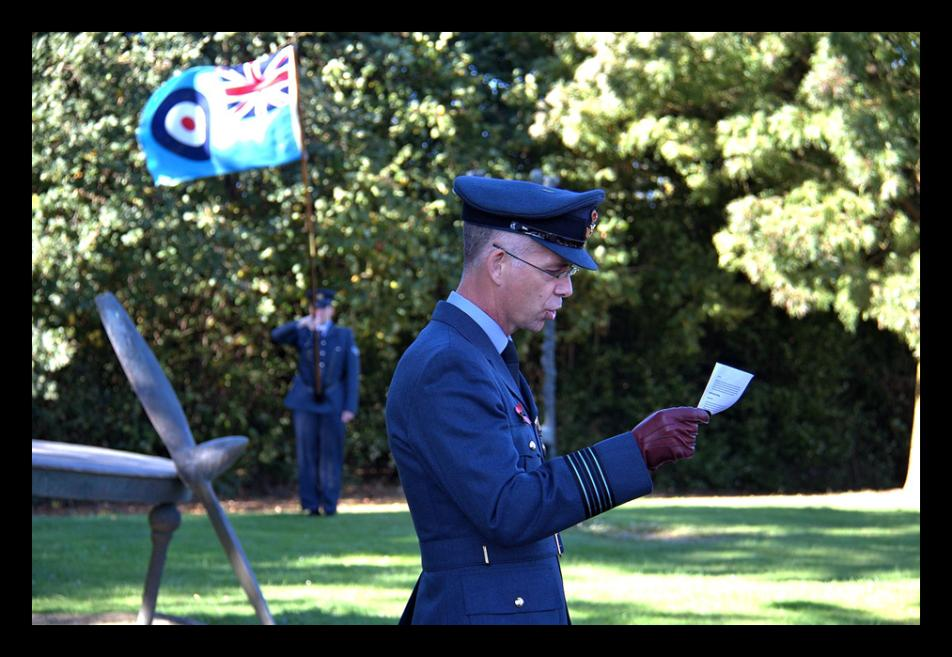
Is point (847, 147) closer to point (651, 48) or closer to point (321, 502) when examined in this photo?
point (651, 48)

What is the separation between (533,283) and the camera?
3.02 meters

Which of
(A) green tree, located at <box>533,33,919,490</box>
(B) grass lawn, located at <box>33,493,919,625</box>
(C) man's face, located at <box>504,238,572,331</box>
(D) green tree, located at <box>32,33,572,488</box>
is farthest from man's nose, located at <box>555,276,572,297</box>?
(A) green tree, located at <box>533,33,919,490</box>

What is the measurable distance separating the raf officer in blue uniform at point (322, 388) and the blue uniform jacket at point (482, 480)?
10.3 metres

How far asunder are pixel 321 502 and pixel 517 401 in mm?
10151

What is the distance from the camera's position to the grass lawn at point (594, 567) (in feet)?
23.8

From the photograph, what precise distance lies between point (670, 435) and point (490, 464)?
404mm

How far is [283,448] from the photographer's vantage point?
672 inches

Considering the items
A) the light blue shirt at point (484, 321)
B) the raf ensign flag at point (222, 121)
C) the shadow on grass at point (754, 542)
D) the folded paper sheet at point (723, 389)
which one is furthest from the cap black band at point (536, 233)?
the raf ensign flag at point (222, 121)

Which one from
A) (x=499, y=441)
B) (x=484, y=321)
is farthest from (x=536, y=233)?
(x=499, y=441)

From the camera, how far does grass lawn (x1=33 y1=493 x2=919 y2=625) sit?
726 cm

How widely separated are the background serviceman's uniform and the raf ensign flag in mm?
6674

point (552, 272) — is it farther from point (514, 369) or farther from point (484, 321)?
point (514, 369)

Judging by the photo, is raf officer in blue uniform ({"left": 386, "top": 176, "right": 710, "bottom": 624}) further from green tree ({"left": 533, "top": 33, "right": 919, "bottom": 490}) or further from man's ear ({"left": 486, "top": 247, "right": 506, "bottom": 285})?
green tree ({"left": 533, "top": 33, "right": 919, "bottom": 490})

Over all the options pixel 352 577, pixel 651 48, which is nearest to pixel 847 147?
pixel 651 48
